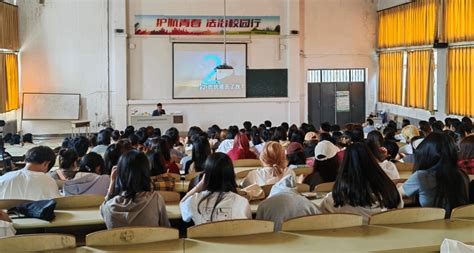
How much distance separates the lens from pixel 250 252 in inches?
118

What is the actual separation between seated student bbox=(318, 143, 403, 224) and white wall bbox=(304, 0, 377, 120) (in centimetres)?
1321

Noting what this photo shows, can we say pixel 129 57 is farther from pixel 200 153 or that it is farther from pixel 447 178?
pixel 447 178

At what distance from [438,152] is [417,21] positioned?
11.1 metres

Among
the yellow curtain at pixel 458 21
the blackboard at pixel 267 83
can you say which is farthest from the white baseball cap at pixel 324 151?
the blackboard at pixel 267 83

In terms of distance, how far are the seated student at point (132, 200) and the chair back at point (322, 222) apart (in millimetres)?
930

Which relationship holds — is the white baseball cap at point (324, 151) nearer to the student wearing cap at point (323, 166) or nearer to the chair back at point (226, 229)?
the student wearing cap at point (323, 166)

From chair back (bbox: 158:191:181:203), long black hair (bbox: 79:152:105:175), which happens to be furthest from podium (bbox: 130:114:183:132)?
chair back (bbox: 158:191:181:203)

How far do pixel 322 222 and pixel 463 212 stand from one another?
972 mm

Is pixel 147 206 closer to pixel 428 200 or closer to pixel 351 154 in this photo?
pixel 351 154

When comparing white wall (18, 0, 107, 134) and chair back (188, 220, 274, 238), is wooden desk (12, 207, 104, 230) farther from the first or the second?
white wall (18, 0, 107, 134)

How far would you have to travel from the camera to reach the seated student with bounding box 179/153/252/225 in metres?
3.80

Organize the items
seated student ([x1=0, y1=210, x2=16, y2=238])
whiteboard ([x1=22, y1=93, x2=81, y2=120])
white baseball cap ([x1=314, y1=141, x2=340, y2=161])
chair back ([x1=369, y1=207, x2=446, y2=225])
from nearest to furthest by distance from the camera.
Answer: seated student ([x1=0, y1=210, x2=16, y2=238])
chair back ([x1=369, y1=207, x2=446, y2=225])
white baseball cap ([x1=314, y1=141, x2=340, y2=161])
whiteboard ([x1=22, y1=93, x2=81, y2=120])

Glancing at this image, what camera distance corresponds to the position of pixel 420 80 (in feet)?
46.7

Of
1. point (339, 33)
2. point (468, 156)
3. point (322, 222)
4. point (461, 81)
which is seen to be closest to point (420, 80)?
point (461, 81)
